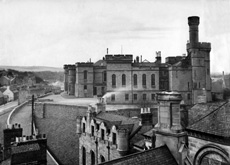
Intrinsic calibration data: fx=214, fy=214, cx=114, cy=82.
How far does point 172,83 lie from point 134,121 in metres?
27.4

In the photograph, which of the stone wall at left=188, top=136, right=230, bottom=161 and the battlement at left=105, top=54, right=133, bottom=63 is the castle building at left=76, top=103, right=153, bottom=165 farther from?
the battlement at left=105, top=54, right=133, bottom=63

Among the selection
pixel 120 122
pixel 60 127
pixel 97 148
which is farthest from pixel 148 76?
pixel 97 148

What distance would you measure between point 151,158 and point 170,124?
147 cm

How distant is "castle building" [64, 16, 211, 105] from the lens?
40531 mm

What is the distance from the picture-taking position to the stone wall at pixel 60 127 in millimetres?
26267

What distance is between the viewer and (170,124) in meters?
7.78

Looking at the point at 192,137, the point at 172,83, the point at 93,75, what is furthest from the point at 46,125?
the point at 192,137

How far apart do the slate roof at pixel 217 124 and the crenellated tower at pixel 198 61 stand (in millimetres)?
34780

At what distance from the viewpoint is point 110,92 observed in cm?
4028

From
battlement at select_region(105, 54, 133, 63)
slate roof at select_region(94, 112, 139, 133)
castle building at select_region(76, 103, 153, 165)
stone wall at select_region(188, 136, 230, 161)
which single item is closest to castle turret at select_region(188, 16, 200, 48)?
battlement at select_region(105, 54, 133, 63)

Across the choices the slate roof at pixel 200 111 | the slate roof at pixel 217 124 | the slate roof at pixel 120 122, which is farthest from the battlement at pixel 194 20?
A: the slate roof at pixel 217 124

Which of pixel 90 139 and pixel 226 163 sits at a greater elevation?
pixel 226 163

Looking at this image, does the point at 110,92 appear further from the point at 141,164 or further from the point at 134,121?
the point at 141,164

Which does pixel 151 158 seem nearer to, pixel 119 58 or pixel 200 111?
pixel 200 111
